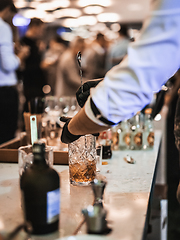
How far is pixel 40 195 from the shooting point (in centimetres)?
69

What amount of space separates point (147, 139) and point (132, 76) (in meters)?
1.06

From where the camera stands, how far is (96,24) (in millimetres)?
9289

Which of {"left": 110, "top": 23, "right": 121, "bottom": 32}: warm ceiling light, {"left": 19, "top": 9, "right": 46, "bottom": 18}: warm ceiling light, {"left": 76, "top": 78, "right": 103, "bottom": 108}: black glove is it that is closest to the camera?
{"left": 76, "top": 78, "right": 103, "bottom": 108}: black glove

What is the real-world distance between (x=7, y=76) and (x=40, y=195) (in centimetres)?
233

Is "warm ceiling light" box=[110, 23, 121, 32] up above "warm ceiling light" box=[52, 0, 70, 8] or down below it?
above

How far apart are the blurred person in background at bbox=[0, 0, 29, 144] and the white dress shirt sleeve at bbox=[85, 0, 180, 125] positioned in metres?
2.01

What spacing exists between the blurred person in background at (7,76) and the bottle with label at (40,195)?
2.11 metres

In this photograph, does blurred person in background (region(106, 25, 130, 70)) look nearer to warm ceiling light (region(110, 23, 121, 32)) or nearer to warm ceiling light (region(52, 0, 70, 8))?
warm ceiling light (region(110, 23, 121, 32))

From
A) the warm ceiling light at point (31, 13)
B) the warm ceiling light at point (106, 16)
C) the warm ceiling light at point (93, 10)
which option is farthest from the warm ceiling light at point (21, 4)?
the warm ceiling light at point (106, 16)

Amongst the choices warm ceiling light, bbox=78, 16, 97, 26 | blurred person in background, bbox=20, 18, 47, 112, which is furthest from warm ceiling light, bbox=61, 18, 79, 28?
blurred person in background, bbox=20, 18, 47, 112

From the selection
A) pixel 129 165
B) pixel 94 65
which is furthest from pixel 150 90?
pixel 94 65

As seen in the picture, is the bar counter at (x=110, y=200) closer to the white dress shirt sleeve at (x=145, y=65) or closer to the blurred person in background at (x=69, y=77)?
the white dress shirt sleeve at (x=145, y=65)

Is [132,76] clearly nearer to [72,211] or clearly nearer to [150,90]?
[150,90]

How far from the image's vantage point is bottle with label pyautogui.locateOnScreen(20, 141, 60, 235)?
69 cm
